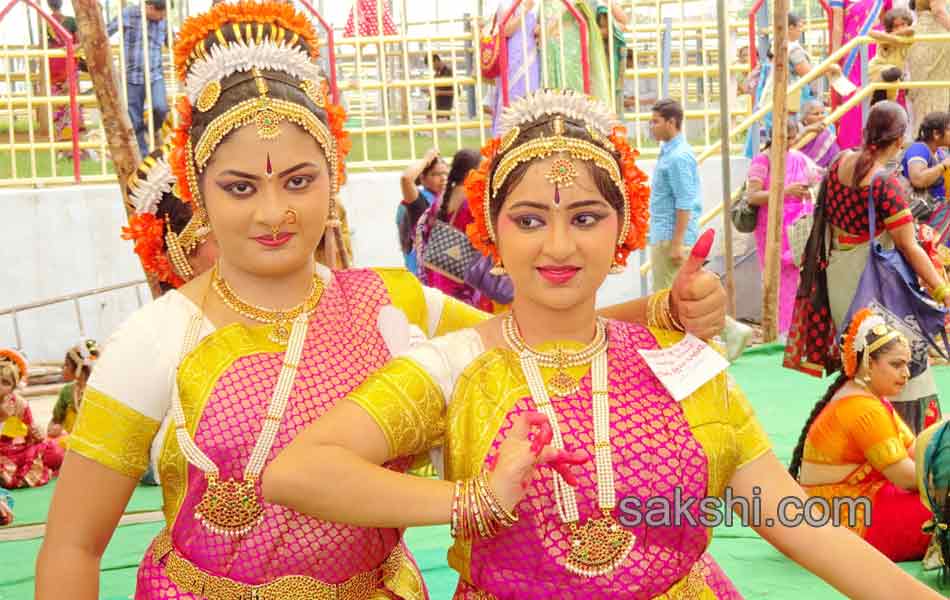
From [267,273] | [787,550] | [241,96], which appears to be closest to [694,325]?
[787,550]

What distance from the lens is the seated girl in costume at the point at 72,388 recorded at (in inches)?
261

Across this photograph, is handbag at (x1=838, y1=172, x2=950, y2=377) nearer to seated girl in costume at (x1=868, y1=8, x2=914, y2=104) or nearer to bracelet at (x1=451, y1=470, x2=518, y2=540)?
bracelet at (x1=451, y1=470, x2=518, y2=540)

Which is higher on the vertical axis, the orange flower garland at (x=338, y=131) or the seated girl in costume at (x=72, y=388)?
the orange flower garland at (x=338, y=131)

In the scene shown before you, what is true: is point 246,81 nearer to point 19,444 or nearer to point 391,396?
point 391,396

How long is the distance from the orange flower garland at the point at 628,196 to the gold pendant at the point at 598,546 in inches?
19.6

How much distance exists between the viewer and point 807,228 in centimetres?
823

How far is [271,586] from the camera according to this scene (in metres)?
2.39

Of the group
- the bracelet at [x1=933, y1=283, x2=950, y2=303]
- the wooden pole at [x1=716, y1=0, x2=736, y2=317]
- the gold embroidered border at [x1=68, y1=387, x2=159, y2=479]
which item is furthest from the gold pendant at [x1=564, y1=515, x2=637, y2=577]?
the wooden pole at [x1=716, y1=0, x2=736, y2=317]

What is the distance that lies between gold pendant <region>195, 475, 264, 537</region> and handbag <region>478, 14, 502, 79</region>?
699 centimetres

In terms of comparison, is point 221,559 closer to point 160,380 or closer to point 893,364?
point 160,380

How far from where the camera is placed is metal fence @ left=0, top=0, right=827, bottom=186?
31.5 ft

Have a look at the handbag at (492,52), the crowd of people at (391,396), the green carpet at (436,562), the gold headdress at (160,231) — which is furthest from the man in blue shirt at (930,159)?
the gold headdress at (160,231)

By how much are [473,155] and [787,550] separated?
419 centimetres

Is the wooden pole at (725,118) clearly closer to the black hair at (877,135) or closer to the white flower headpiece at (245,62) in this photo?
the black hair at (877,135)
